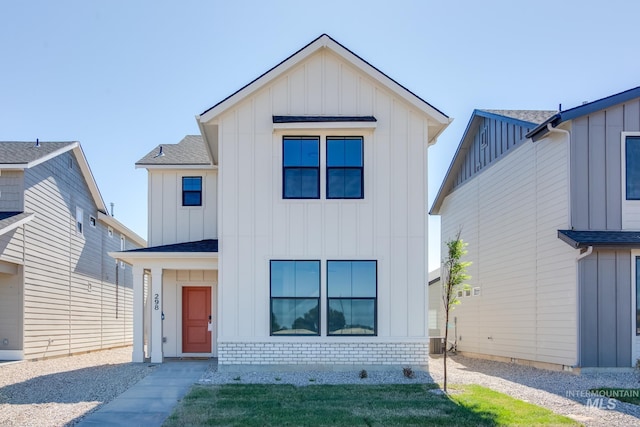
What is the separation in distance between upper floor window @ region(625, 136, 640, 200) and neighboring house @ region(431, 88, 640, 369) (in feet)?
0.07

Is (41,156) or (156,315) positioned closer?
(156,315)

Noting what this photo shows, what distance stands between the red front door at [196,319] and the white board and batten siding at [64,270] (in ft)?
14.5

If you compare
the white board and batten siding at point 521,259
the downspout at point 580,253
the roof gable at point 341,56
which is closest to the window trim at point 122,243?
the white board and batten siding at point 521,259

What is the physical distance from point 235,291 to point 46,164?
833 cm

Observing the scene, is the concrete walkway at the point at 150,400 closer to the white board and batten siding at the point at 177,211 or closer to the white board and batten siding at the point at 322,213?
the white board and batten siding at the point at 322,213

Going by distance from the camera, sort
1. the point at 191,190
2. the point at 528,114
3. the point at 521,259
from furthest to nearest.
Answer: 1. the point at 191,190
2. the point at 528,114
3. the point at 521,259

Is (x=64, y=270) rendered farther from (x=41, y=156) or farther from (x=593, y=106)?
(x=593, y=106)

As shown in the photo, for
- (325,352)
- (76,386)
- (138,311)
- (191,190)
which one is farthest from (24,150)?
(325,352)

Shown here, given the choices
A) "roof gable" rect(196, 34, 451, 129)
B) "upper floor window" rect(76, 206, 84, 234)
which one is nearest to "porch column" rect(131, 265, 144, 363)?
"roof gable" rect(196, 34, 451, 129)

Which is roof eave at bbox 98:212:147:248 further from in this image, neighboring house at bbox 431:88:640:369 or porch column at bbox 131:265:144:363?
neighboring house at bbox 431:88:640:369

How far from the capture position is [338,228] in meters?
13.2

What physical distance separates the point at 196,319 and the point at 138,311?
5.53ft

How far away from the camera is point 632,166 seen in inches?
524

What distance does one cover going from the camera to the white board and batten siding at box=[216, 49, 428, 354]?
13109 millimetres
